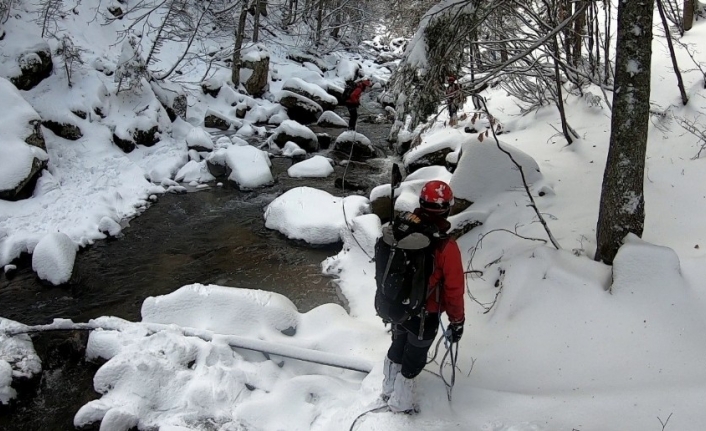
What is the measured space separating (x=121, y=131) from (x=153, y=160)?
1.20m

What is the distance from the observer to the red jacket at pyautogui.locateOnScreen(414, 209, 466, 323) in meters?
3.48

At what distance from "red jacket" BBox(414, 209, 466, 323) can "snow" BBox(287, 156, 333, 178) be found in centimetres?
840

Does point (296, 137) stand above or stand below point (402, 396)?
below

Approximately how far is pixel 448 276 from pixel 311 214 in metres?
5.69

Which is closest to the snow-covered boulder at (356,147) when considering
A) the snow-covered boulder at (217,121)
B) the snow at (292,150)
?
the snow at (292,150)

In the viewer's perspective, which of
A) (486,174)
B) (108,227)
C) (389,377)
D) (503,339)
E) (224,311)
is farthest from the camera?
(108,227)

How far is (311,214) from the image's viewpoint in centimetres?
898

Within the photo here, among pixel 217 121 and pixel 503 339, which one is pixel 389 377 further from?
pixel 217 121

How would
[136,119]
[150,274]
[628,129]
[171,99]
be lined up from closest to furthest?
1. [628,129]
2. [150,274]
3. [136,119]
4. [171,99]

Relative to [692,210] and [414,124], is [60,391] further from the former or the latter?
[692,210]

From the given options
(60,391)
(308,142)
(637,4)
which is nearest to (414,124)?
(637,4)

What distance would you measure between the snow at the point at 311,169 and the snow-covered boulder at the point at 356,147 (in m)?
1.38

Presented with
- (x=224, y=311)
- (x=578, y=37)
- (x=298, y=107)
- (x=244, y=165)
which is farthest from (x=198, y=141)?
(x=578, y=37)

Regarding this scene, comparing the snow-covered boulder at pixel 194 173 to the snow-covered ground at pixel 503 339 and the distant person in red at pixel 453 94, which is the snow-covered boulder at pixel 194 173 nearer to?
the snow-covered ground at pixel 503 339
